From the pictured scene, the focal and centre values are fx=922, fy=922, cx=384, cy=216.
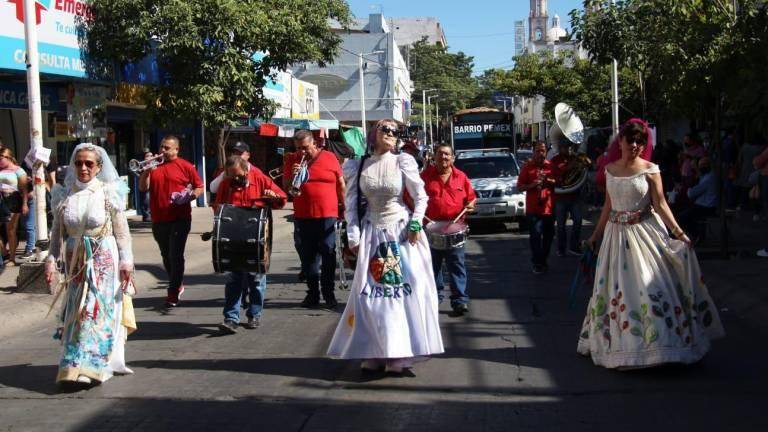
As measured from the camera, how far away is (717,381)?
6523mm

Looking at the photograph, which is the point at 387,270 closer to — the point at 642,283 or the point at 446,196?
the point at 642,283

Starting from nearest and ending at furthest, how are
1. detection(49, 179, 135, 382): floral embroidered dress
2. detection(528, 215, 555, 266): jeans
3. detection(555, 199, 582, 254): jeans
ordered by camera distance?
1. detection(49, 179, 135, 382): floral embroidered dress
2. detection(528, 215, 555, 266): jeans
3. detection(555, 199, 582, 254): jeans

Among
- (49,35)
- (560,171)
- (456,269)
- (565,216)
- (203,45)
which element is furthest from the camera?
(203,45)

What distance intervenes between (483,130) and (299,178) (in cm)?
3174

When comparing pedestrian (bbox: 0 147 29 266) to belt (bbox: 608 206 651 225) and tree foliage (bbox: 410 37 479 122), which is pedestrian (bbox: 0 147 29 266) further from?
tree foliage (bbox: 410 37 479 122)

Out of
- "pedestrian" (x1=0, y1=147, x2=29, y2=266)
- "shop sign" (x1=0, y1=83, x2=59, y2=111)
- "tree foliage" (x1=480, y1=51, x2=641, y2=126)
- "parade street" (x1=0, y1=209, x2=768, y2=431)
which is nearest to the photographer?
"parade street" (x1=0, y1=209, x2=768, y2=431)

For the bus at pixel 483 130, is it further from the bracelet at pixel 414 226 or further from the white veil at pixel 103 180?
the white veil at pixel 103 180

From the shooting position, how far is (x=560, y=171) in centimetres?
1353

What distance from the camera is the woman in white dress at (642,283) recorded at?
6609 mm

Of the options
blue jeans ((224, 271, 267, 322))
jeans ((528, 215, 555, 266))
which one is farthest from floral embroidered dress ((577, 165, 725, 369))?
jeans ((528, 215, 555, 266))

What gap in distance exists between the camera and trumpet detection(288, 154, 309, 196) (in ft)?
31.4

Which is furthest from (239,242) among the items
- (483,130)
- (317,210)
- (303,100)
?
(303,100)

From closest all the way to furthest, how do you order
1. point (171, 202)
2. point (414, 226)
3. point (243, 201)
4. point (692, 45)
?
point (414, 226)
point (243, 201)
point (171, 202)
point (692, 45)

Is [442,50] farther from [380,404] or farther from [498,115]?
[380,404]
